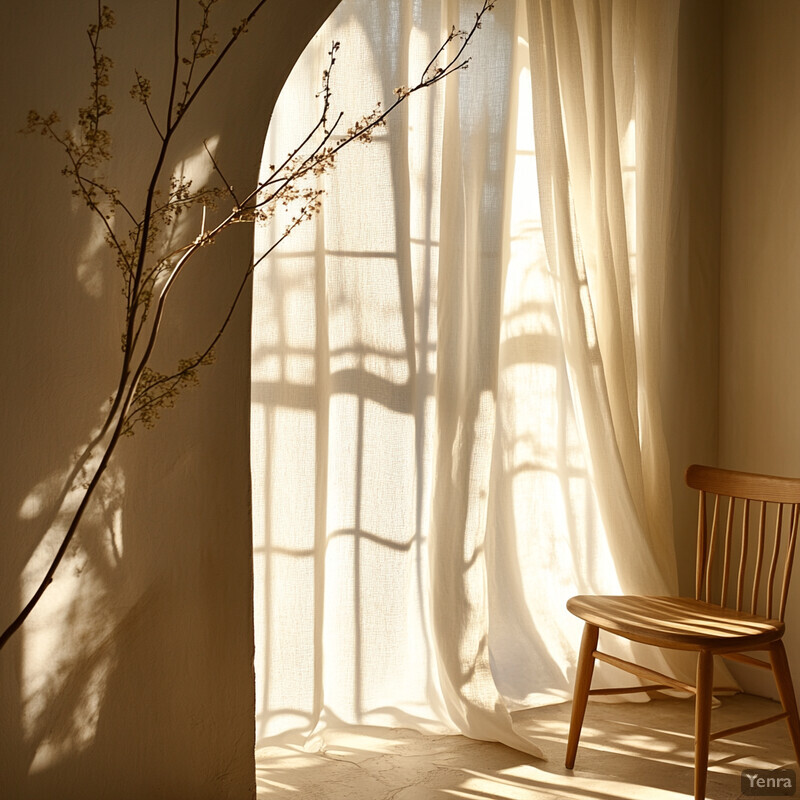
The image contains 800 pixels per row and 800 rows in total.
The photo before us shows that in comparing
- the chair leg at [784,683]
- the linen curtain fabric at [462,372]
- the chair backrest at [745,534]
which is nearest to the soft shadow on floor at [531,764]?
the linen curtain fabric at [462,372]

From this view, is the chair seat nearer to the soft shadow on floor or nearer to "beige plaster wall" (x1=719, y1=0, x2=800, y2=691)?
the soft shadow on floor

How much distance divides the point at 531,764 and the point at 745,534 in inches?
36.0

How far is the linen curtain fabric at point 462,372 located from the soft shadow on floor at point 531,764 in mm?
82

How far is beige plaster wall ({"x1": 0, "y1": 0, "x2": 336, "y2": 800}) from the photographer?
1.80 meters

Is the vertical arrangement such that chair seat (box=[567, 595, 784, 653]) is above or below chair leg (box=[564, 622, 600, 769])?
above

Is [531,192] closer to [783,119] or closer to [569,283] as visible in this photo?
[569,283]

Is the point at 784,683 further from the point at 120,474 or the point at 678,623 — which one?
the point at 120,474

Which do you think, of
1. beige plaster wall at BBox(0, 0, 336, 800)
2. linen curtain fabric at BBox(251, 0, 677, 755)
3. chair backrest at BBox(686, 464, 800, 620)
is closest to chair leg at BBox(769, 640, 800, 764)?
chair backrest at BBox(686, 464, 800, 620)

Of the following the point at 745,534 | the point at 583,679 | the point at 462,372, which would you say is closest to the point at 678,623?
the point at 583,679

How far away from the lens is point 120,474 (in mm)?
1901

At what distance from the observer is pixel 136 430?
192 cm

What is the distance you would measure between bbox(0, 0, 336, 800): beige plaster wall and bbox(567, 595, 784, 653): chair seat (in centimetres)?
96

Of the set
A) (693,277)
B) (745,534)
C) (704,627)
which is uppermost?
(693,277)

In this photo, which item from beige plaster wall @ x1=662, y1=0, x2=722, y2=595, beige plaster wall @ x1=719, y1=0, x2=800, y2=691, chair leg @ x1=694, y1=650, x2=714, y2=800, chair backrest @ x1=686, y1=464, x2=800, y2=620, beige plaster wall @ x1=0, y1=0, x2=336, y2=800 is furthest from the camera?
beige plaster wall @ x1=662, y1=0, x2=722, y2=595
